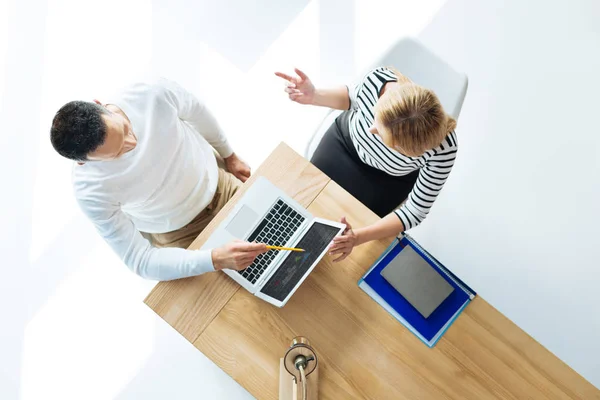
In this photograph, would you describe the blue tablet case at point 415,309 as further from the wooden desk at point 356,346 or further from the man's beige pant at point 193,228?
the man's beige pant at point 193,228

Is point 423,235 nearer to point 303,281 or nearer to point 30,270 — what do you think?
point 303,281

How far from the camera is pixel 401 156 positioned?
1.56 m

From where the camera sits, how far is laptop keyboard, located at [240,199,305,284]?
1.43 meters

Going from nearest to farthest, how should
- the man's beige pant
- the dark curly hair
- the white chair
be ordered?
→ the dark curly hair
the white chair
the man's beige pant

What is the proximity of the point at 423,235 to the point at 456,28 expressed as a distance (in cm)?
111

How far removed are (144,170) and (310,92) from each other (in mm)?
631

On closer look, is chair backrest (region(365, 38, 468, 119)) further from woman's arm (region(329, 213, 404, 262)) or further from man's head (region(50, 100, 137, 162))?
man's head (region(50, 100, 137, 162))

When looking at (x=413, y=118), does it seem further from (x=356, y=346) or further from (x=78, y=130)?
(x=78, y=130)

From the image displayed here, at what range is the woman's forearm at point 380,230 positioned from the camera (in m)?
1.43

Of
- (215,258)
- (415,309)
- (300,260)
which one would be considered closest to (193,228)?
(215,258)

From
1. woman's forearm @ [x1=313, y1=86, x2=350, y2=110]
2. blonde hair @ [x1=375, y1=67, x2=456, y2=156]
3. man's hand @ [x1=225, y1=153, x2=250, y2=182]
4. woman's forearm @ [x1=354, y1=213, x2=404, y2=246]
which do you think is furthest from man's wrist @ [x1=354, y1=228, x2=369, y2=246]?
man's hand @ [x1=225, y1=153, x2=250, y2=182]

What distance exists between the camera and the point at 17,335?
7.40 feet

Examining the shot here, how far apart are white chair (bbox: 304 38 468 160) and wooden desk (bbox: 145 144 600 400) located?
28.0 inches

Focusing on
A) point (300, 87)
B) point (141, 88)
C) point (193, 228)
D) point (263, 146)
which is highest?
point (300, 87)
